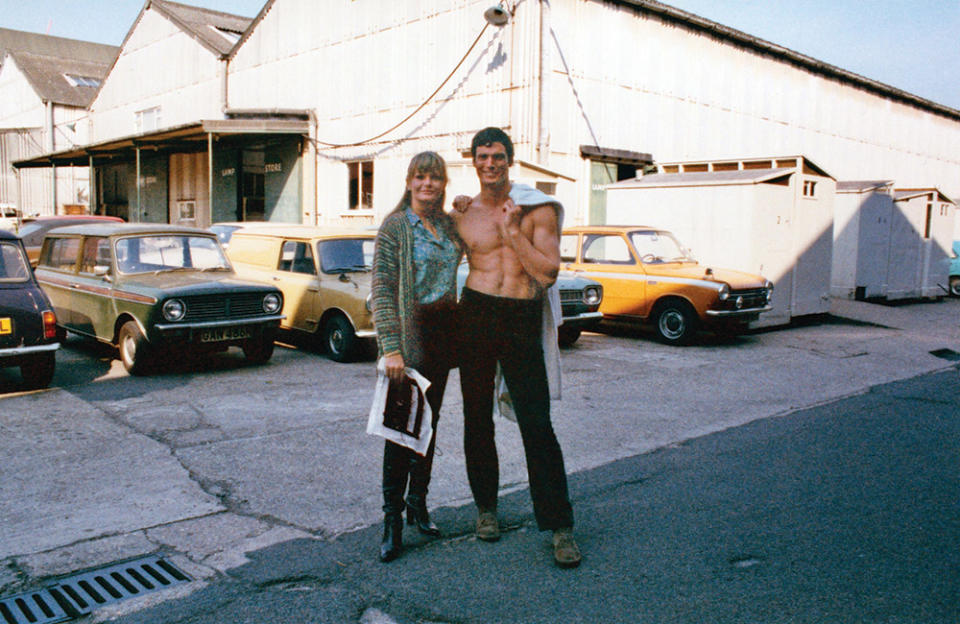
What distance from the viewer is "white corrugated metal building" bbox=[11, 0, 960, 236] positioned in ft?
52.0

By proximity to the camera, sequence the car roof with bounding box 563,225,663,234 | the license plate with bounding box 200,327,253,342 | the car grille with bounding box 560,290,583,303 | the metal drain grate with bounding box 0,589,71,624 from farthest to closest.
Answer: the car roof with bounding box 563,225,663,234, the car grille with bounding box 560,290,583,303, the license plate with bounding box 200,327,253,342, the metal drain grate with bounding box 0,589,71,624

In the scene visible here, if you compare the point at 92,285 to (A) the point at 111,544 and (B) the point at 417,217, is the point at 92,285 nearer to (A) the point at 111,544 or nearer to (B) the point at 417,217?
(A) the point at 111,544

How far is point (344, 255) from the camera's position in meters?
9.80

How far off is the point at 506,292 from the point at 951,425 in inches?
195

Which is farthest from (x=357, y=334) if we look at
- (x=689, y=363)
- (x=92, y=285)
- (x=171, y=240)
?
(x=689, y=363)

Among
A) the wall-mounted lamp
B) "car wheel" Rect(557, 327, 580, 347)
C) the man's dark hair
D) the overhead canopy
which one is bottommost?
"car wheel" Rect(557, 327, 580, 347)

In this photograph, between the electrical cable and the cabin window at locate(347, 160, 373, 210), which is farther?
the cabin window at locate(347, 160, 373, 210)

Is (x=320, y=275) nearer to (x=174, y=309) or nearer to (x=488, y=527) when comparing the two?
(x=174, y=309)

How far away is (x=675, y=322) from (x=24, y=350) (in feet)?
27.1

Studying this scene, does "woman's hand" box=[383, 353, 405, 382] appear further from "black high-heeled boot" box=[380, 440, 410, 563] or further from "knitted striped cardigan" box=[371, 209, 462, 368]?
"black high-heeled boot" box=[380, 440, 410, 563]

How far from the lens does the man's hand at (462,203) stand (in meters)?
3.68

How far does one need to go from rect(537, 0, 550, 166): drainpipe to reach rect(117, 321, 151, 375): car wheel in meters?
9.30

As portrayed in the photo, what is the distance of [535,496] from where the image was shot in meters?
3.66

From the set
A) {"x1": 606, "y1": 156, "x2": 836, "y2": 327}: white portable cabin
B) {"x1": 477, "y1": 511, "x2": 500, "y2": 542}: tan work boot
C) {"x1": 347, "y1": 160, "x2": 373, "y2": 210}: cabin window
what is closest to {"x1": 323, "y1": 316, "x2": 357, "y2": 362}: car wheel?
{"x1": 477, "y1": 511, "x2": 500, "y2": 542}: tan work boot
